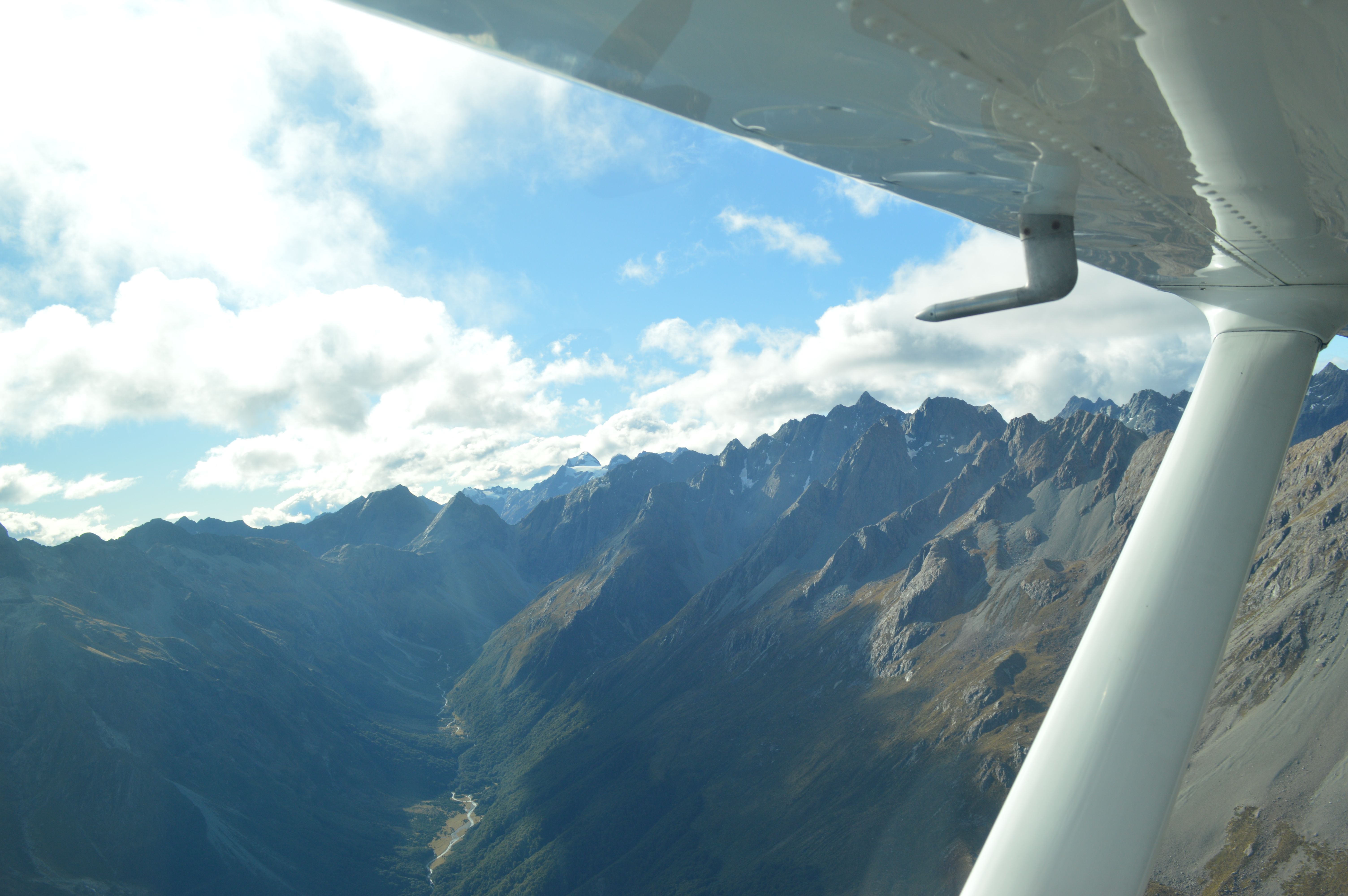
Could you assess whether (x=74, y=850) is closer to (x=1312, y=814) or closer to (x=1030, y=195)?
(x=1030, y=195)

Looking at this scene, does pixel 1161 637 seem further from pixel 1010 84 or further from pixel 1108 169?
pixel 1010 84

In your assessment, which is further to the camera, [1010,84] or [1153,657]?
[1153,657]

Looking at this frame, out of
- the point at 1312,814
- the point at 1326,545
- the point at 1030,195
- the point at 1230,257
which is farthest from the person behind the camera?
the point at 1326,545

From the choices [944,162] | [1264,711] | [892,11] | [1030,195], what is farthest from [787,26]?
[1264,711]

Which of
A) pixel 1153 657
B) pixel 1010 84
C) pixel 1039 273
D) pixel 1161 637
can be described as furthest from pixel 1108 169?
pixel 1153 657

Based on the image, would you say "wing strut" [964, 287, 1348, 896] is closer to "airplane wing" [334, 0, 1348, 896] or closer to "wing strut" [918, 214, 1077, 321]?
"airplane wing" [334, 0, 1348, 896]

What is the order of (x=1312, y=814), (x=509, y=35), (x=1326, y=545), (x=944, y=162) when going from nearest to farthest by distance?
(x=509, y=35) → (x=944, y=162) → (x=1312, y=814) → (x=1326, y=545)

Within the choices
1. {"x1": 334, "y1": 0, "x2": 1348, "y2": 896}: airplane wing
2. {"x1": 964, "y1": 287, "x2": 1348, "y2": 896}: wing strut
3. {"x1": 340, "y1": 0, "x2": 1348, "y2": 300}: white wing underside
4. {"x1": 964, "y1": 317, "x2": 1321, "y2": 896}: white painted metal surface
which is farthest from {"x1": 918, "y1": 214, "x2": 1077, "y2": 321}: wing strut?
{"x1": 964, "y1": 317, "x2": 1321, "y2": 896}: white painted metal surface
